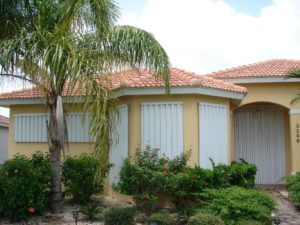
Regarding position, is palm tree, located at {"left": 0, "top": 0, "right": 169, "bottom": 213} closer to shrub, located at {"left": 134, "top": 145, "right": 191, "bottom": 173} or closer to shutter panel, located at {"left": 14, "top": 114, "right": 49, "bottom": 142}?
shrub, located at {"left": 134, "top": 145, "right": 191, "bottom": 173}

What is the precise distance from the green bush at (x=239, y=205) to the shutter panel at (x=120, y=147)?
146 inches

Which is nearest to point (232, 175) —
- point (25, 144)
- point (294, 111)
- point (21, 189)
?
point (21, 189)

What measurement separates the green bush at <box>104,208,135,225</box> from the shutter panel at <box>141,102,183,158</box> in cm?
334

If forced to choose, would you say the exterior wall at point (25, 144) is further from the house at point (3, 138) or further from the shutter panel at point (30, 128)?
the house at point (3, 138)

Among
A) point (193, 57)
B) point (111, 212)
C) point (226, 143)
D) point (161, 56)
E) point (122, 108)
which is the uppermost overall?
point (193, 57)

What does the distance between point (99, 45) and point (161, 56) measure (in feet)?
5.67

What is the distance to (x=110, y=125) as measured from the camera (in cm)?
1071

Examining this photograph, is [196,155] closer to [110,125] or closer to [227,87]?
[227,87]

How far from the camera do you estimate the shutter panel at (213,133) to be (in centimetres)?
1357

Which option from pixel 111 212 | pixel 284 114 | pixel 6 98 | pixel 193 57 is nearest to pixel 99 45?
pixel 111 212

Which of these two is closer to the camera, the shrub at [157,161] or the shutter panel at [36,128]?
the shrub at [157,161]

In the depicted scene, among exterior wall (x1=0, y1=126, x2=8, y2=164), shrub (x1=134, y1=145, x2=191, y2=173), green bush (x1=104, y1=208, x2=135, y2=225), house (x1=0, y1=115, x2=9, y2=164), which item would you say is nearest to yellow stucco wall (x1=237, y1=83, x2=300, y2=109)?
shrub (x1=134, y1=145, x2=191, y2=173)

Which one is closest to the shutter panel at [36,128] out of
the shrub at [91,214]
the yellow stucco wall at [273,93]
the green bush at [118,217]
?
the shrub at [91,214]

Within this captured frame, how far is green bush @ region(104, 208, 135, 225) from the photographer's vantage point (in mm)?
10076
